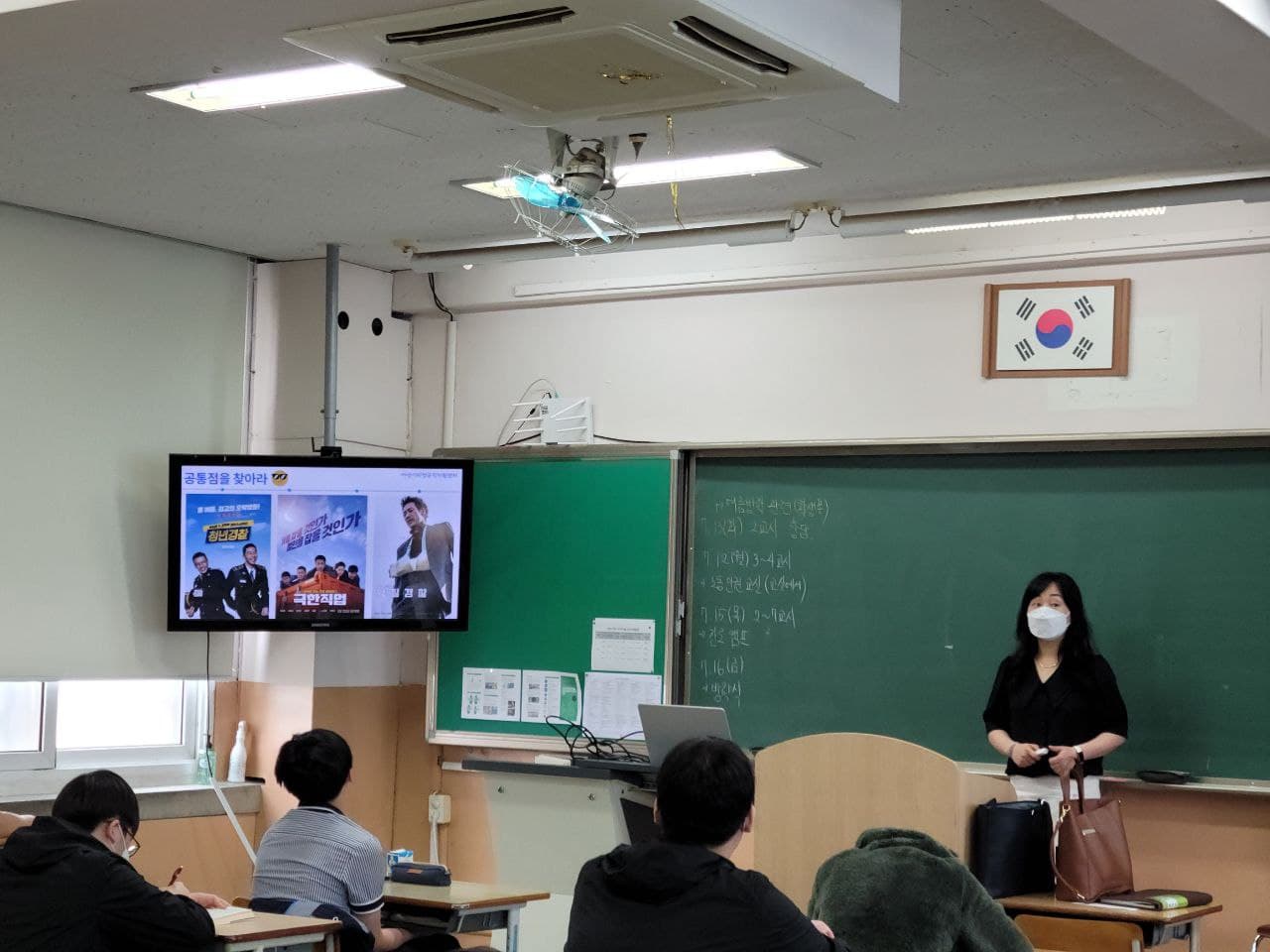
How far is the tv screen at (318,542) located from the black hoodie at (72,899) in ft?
8.13

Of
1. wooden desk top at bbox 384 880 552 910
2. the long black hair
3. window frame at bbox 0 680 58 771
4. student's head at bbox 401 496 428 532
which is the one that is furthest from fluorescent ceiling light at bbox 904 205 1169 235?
window frame at bbox 0 680 58 771

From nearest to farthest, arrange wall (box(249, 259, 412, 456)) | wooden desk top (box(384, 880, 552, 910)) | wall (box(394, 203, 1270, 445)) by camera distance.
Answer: wooden desk top (box(384, 880, 552, 910)), wall (box(394, 203, 1270, 445)), wall (box(249, 259, 412, 456))

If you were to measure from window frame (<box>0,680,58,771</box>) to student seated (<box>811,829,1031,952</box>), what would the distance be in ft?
13.2

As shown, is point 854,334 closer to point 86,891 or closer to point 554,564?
point 554,564

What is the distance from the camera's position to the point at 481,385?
23.5 ft

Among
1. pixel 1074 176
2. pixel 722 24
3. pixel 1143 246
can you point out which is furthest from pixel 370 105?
pixel 1143 246

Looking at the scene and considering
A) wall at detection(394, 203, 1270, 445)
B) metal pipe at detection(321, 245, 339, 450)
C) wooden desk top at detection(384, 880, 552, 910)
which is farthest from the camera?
metal pipe at detection(321, 245, 339, 450)

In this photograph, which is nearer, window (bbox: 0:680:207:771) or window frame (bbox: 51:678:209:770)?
window (bbox: 0:680:207:771)

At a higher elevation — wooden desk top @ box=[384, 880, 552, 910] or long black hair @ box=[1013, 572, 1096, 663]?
long black hair @ box=[1013, 572, 1096, 663]

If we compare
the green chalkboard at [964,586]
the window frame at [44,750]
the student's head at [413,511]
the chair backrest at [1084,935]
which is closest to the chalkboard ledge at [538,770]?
the green chalkboard at [964,586]

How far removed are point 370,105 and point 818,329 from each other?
2.27 metres

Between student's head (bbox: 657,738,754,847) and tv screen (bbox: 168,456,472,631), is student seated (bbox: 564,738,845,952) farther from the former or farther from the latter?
tv screen (bbox: 168,456,472,631)

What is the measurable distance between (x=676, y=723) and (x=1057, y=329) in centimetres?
206

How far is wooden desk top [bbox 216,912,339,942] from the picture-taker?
3965mm
